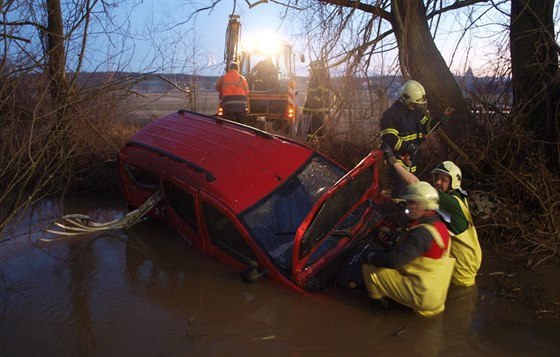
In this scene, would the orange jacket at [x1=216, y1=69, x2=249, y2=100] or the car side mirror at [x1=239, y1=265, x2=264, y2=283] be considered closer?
the car side mirror at [x1=239, y1=265, x2=264, y2=283]

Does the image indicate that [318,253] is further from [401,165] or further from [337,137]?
[337,137]

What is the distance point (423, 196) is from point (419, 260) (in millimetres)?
520

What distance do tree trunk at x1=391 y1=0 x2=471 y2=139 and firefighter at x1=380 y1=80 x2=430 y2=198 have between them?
1.16m

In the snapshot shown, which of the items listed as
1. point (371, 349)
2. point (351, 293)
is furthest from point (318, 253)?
point (371, 349)

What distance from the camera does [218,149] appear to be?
543 cm

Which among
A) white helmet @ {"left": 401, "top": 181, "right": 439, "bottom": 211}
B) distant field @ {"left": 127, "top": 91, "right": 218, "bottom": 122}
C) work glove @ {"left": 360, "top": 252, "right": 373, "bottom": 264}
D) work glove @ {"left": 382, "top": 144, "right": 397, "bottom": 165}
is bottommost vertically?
work glove @ {"left": 360, "top": 252, "right": 373, "bottom": 264}

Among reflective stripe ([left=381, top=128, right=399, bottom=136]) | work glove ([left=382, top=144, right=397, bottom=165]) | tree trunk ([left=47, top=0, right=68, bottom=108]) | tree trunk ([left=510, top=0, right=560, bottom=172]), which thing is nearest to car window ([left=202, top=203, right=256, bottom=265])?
tree trunk ([left=47, top=0, right=68, bottom=108])

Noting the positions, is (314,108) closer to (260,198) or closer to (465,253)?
(260,198)

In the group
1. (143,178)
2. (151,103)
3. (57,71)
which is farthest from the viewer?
(151,103)

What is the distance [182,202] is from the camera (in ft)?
17.5

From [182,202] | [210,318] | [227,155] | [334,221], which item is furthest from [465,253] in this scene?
[182,202]

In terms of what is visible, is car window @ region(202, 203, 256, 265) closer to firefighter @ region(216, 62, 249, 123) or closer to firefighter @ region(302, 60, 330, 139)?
firefighter @ region(302, 60, 330, 139)

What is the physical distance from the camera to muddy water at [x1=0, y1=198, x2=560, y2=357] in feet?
12.2

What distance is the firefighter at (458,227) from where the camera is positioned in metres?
4.35
